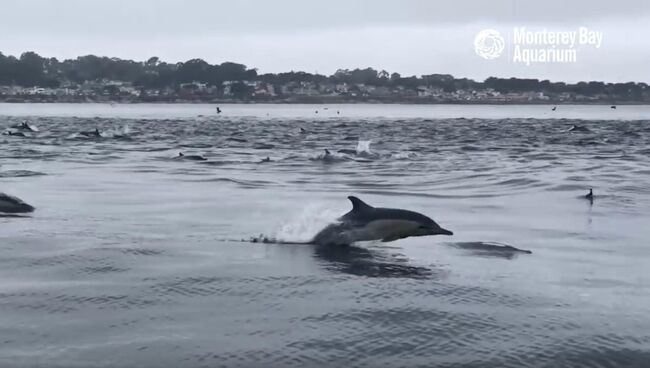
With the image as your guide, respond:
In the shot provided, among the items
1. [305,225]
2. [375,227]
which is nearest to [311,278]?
[375,227]

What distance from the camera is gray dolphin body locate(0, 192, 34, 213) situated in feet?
49.6

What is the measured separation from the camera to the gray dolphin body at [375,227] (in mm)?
12320

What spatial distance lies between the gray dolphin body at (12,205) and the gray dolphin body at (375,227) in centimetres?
605

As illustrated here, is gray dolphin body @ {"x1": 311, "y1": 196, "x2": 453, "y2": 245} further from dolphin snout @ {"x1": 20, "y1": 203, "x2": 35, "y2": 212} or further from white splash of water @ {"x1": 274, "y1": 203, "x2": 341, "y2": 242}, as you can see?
dolphin snout @ {"x1": 20, "y1": 203, "x2": 35, "y2": 212}

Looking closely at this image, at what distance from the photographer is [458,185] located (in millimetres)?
22406

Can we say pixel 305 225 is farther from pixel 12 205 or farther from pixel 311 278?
pixel 12 205

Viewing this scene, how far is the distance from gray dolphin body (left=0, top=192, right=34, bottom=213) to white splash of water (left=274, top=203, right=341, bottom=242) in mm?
5044

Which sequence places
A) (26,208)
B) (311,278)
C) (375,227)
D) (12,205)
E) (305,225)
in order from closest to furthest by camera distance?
(311,278)
(375,227)
(305,225)
(12,205)
(26,208)

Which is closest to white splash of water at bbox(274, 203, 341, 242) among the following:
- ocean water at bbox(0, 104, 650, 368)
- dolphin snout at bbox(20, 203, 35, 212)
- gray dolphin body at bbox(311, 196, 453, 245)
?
ocean water at bbox(0, 104, 650, 368)

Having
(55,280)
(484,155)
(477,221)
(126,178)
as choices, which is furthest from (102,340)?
(484,155)

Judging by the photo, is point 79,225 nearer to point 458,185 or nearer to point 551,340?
point 551,340

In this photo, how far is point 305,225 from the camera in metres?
13.4

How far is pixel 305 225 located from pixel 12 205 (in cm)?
579

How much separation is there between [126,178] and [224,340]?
635 inches
